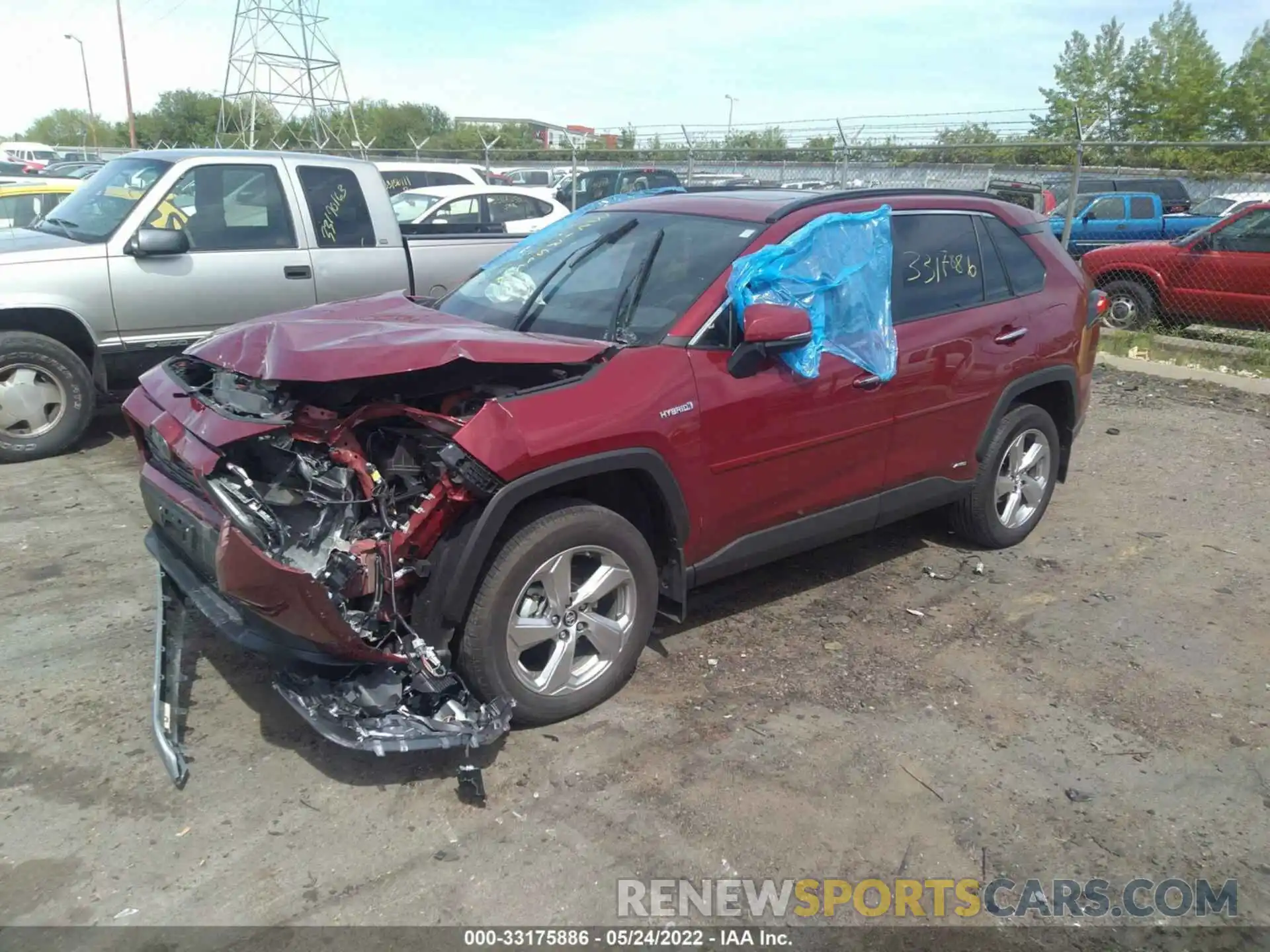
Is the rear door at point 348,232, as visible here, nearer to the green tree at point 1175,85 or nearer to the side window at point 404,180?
the side window at point 404,180

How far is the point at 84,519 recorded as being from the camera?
5590 mm

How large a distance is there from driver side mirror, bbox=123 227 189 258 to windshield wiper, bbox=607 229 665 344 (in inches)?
150

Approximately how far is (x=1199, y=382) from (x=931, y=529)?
5.27m

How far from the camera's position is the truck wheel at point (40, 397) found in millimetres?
6410

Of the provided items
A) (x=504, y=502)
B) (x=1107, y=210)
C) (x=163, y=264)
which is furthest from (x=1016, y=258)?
(x=1107, y=210)

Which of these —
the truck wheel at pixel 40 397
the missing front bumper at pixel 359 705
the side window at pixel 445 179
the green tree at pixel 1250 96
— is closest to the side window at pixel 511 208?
the side window at pixel 445 179

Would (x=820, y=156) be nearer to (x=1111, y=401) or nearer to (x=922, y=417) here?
(x=1111, y=401)

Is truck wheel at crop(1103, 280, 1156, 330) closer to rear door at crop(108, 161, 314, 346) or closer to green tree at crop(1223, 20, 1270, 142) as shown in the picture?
rear door at crop(108, 161, 314, 346)

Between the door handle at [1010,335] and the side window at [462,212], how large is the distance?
345 inches

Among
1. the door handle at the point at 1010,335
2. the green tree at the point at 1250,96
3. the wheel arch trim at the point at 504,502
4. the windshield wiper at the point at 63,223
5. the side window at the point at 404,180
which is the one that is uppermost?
the green tree at the point at 1250,96

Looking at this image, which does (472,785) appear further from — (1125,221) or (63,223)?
(1125,221)

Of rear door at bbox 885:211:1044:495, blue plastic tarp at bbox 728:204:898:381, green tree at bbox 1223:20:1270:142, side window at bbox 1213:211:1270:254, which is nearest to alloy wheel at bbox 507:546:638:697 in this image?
blue plastic tarp at bbox 728:204:898:381

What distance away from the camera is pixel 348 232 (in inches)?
294

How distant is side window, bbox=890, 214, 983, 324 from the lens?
4.57 m
